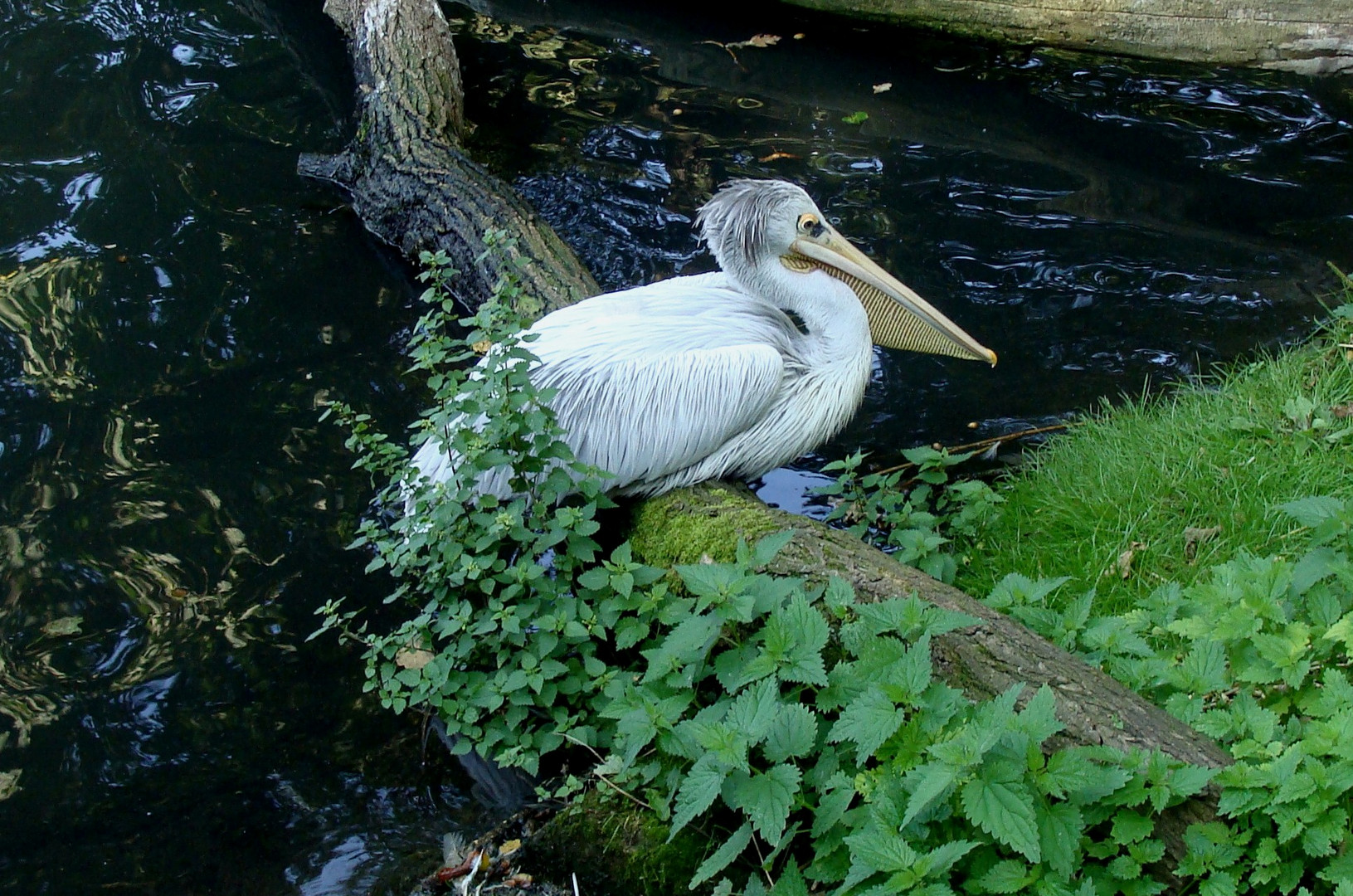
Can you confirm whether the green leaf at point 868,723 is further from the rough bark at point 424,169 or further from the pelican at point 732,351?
the rough bark at point 424,169

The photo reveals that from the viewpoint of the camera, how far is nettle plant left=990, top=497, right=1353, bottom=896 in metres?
2.24

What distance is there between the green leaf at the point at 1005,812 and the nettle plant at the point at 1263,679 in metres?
0.39

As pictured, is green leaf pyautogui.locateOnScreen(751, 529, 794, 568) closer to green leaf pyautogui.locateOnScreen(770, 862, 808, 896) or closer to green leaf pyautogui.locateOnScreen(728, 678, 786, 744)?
green leaf pyautogui.locateOnScreen(728, 678, 786, 744)

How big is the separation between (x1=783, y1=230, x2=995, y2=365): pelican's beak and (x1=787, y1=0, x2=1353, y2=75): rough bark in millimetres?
4022

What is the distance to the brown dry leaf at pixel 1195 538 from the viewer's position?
3781mm

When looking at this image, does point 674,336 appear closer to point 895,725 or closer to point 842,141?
point 895,725

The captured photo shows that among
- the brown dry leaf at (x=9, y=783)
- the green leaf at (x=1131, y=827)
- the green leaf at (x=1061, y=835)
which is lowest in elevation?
the brown dry leaf at (x=9, y=783)

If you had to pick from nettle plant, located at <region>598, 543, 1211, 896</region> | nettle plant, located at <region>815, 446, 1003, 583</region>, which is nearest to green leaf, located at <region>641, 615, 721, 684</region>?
nettle plant, located at <region>598, 543, 1211, 896</region>

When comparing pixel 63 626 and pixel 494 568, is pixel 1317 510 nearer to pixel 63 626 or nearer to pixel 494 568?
pixel 494 568

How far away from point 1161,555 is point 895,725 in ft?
5.99

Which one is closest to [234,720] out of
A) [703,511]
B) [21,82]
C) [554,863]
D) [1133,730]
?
[554,863]

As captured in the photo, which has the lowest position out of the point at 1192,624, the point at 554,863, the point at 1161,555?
the point at 554,863

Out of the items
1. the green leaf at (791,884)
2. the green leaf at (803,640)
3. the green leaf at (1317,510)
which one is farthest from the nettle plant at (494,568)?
the green leaf at (1317,510)

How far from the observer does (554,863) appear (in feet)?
9.77
